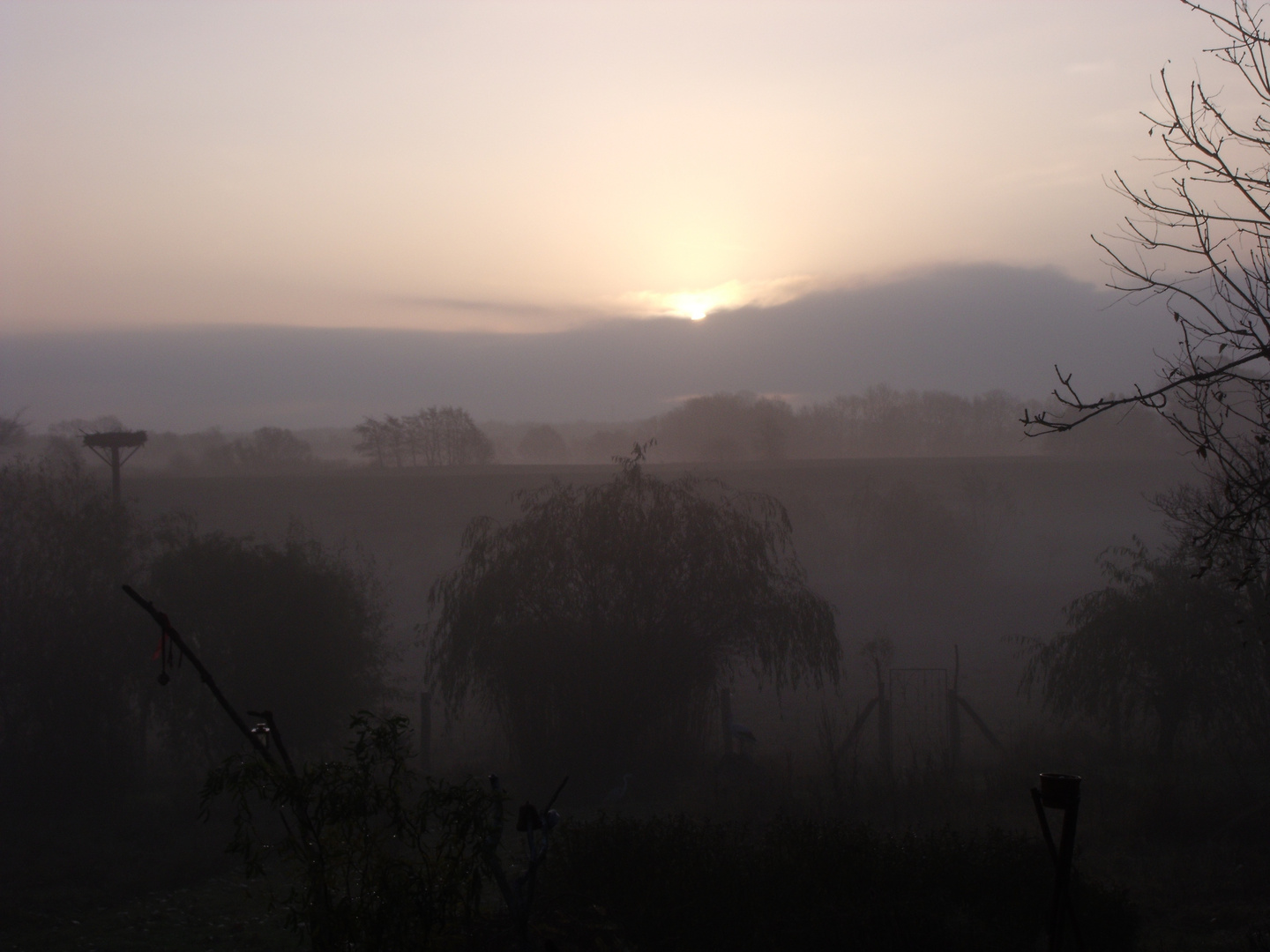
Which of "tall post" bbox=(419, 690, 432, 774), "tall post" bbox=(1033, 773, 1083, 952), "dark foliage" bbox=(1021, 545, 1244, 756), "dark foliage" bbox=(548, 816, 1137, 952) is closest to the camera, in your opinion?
"tall post" bbox=(1033, 773, 1083, 952)

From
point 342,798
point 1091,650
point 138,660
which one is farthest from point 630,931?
point 138,660

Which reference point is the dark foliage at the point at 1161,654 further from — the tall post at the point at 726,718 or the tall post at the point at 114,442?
the tall post at the point at 114,442

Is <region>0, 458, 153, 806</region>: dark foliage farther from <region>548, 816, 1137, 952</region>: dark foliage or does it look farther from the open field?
<region>548, 816, 1137, 952</region>: dark foliage

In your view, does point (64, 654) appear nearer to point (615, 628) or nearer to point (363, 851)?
point (615, 628)

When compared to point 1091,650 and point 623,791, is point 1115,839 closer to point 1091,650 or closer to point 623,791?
point 1091,650

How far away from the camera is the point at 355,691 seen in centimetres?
2123

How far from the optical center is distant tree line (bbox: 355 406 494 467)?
83062mm

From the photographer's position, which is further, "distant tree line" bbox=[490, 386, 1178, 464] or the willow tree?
"distant tree line" bbox=[490, 386, 1178, 464]

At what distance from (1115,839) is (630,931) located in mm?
8504

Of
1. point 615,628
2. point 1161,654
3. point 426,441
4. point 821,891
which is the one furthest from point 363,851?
point 426,441

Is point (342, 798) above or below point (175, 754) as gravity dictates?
above

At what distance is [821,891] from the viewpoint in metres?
8.12

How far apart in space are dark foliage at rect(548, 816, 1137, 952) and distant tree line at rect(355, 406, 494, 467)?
74590 mm

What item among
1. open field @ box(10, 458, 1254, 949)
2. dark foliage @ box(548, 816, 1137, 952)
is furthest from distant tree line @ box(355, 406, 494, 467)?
dark foliage @ box(548, 816, 1137, 952)
